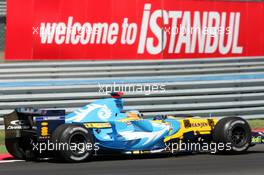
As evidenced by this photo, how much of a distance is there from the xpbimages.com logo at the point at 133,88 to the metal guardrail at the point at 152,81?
2.6 inches

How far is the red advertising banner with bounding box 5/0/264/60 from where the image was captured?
1614 cm

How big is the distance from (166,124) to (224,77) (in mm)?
5581

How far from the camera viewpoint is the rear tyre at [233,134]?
11984mm

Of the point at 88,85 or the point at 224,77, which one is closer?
the point at 88,85

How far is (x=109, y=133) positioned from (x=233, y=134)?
2.08 m

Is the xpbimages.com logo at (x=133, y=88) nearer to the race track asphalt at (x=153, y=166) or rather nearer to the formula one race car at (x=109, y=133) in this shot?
the formula one race car at (x=109, y=133)

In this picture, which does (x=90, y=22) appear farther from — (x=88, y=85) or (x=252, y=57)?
(x=252, y=57)

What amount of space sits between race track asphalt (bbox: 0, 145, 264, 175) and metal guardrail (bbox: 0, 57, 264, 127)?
12.8ft

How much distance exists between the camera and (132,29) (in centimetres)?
1716

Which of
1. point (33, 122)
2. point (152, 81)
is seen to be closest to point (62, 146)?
point (33, 122)

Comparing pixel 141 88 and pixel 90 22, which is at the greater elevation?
pixel 90 22

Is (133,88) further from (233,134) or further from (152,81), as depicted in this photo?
(233,134)

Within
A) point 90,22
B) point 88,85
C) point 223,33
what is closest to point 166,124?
point 88,85

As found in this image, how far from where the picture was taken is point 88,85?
52.2 ft
